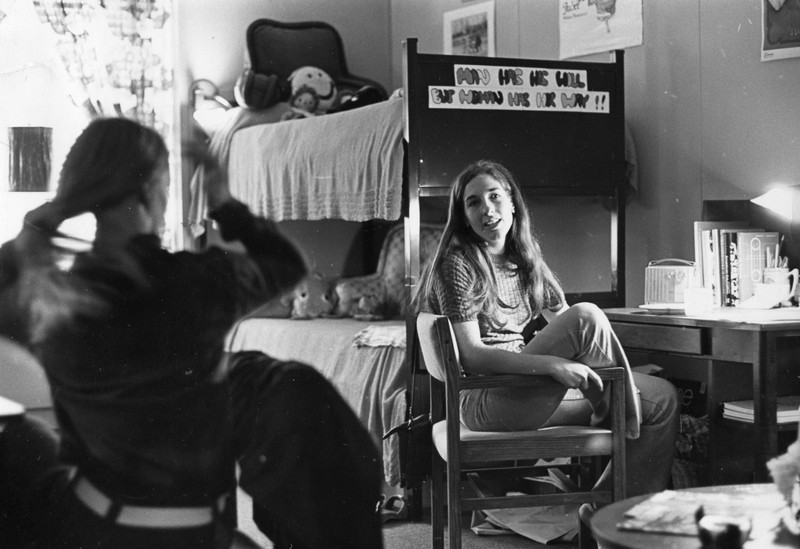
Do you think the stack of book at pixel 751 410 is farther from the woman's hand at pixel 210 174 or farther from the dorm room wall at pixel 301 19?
the woman's hand at pixel 210 174

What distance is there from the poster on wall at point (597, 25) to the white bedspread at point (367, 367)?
103 cm

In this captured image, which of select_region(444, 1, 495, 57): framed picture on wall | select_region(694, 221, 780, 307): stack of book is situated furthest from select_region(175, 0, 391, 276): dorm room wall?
select_region(694, 221, 780, 307): stack of book

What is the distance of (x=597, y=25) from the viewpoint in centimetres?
287

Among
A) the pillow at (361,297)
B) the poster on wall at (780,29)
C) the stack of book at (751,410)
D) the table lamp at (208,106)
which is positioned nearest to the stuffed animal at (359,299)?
the pillow at (361,297)

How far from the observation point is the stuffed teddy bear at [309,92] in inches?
96.7

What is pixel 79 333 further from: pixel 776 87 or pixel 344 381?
pixel 776 87

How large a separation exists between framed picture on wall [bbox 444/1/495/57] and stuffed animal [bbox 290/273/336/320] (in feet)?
3.07

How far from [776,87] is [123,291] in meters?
1.71

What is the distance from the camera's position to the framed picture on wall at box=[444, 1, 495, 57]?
10.3 ft

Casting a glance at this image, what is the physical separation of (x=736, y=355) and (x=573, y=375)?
1.44 ft

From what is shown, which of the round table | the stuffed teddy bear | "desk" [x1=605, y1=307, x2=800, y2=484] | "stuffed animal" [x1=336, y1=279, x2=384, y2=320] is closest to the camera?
the round table

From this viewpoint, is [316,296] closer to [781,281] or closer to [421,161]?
[421,161]

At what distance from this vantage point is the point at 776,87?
2453 millimetres

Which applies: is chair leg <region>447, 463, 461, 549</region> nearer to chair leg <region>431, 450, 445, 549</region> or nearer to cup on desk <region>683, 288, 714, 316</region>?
chair leg <region>431, 450, 445, 549</region>
